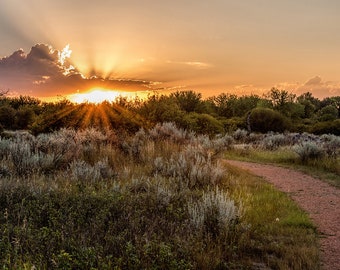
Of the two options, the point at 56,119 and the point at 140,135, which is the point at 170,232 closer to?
the point at 140,135

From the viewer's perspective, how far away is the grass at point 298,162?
14102mm

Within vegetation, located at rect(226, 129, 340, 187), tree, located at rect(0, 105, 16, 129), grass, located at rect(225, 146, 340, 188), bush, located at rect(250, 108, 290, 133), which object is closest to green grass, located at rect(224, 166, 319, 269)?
grass, located at rect(225, 146, 340, 188)

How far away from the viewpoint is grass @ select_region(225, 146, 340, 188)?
555 inches

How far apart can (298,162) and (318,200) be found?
24.8 feet

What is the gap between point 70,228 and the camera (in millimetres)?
5934

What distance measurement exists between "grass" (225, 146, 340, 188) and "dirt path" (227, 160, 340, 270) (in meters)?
0.60

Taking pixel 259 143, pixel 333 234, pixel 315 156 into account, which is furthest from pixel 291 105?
pixel 333 234

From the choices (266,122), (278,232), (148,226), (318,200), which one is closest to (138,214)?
(148,226)

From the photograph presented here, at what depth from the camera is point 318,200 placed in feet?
32.8

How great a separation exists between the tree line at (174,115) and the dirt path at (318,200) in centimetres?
731

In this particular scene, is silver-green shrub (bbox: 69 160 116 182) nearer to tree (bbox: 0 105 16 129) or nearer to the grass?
the grass

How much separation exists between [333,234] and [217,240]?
92.6 inches

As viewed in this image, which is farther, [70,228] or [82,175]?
[82,175]

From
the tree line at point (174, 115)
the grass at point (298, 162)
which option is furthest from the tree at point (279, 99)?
the grass at point (298, 162)
